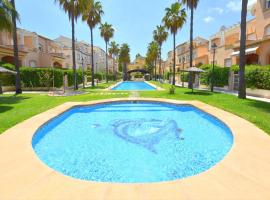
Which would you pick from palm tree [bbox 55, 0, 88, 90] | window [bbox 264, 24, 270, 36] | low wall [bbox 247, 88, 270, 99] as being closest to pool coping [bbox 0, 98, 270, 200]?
low wall [bbox 247, 88, 270, 99]

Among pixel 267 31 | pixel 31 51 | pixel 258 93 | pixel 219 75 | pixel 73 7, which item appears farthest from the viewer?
pixel 31 51

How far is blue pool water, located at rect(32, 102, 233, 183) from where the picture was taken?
16.9ft

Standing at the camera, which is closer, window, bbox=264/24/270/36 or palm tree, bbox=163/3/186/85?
window, bbox=264/24/270/36

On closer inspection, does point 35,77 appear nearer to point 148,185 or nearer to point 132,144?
point 132,144

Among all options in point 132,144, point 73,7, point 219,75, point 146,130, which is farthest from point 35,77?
point 219,75

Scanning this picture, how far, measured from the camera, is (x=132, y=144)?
7035 mm

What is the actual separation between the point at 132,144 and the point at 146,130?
1.76 m

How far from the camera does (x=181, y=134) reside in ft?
26.9

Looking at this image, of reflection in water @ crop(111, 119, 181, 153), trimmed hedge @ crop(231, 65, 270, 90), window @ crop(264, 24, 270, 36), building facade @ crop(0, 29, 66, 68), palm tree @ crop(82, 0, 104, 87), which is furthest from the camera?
palm tree @ crop(82, 0, 104, 87)

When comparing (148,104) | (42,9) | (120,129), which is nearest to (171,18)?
(42,9)

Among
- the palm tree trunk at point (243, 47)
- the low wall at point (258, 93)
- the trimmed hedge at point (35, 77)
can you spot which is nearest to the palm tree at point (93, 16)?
the trimmed hedge at point (35, 77)

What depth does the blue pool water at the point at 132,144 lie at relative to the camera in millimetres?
5148

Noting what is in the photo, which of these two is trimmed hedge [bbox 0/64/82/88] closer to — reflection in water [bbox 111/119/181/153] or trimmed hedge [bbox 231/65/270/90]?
reflection in water [bbox 111/119/181/153]

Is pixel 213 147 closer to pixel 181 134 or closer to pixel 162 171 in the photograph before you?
pixel 181 134
